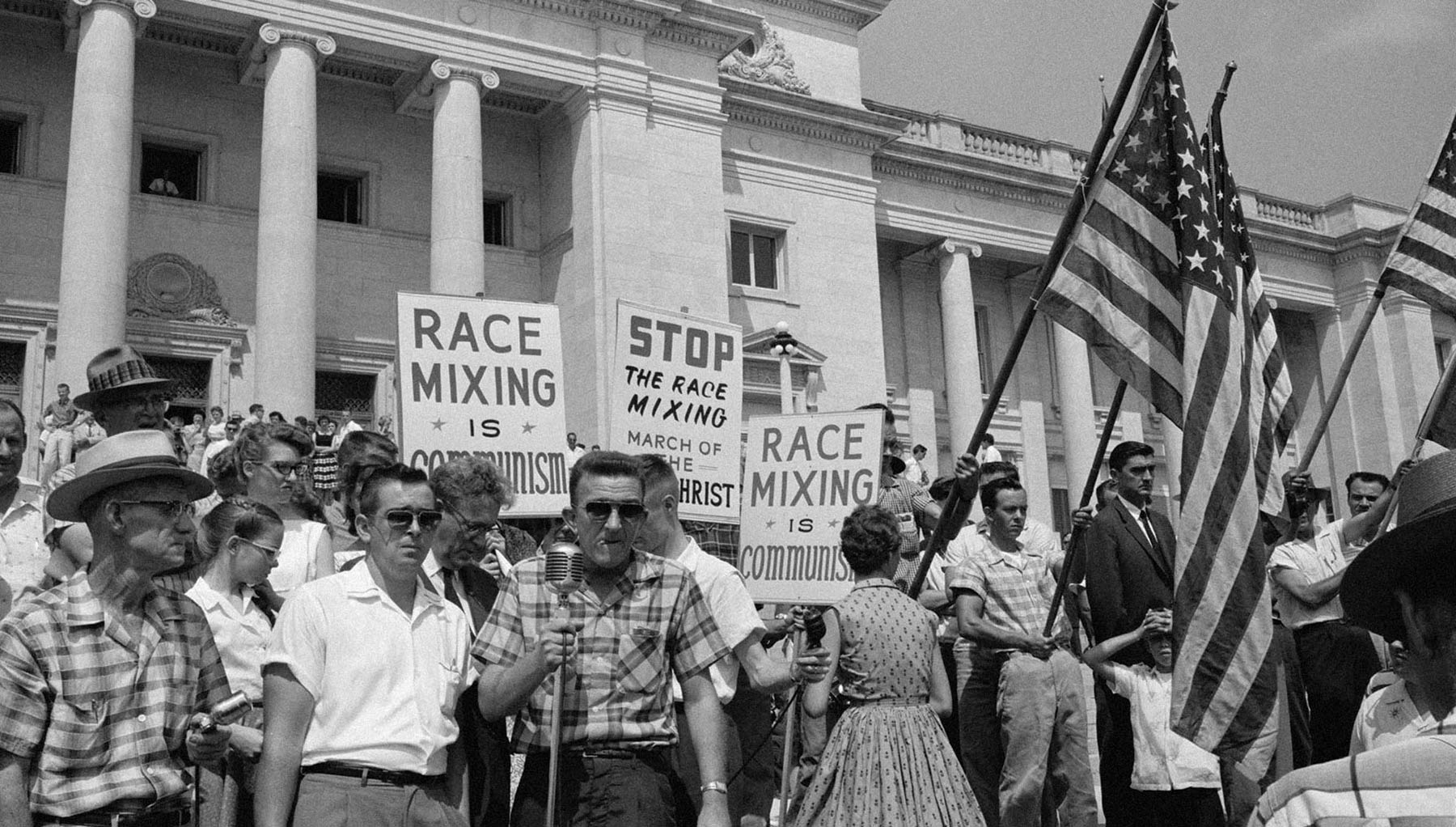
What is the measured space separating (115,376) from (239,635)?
6.51 ft

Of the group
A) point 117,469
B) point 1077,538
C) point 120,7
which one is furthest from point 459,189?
point 117,469

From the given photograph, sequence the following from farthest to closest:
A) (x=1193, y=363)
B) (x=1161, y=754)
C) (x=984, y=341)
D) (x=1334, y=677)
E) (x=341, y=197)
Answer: (x=984, y=341)
(x=341, y=197)
(x=1334, y=677)
(x=1161, y=754)
(x=1193, y=363)

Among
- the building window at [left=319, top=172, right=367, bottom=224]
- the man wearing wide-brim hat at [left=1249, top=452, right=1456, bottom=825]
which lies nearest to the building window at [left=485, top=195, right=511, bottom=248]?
the building window at [left=319, top=172, right=367, bottom=224]

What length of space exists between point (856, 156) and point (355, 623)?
26.9m

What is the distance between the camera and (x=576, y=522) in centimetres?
432

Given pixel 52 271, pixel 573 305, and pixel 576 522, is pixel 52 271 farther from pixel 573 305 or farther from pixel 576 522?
pixel 576 522

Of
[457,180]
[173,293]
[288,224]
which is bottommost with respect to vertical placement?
[173,293]

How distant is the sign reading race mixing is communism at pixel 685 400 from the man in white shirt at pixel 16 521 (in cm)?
358

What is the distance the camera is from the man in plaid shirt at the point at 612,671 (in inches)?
161

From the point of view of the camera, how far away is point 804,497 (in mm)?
9172

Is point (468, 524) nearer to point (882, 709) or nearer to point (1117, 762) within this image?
point (882, 709)

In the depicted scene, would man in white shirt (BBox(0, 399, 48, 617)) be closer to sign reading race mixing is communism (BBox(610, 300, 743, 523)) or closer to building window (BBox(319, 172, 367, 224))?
→ sign reading race mixing is communism (BBox(610, 300, 743, 523))

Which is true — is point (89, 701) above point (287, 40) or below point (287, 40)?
below

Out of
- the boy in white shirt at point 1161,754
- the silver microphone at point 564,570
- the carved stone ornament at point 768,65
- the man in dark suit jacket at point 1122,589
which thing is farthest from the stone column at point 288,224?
the silver microphone at point 564,570
